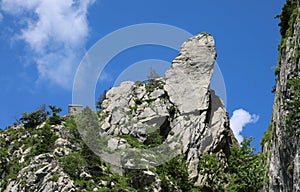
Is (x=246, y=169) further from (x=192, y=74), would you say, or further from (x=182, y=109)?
(x=192, y=74)

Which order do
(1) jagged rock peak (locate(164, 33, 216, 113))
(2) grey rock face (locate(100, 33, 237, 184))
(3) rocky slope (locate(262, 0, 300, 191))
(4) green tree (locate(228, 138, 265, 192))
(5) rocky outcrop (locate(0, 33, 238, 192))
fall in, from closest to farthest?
(3) rocky slope (locate(262, 0, 300, 191))
(4) green tree (locate(228, 138, 265, 192))
(5) rocky outcrop (locate(0, 33, 238, 192))
(2) grey rock face (locate(100, 33, 237, 184))
(1) jagged rock peak (locate(164, 33, 216, 113))

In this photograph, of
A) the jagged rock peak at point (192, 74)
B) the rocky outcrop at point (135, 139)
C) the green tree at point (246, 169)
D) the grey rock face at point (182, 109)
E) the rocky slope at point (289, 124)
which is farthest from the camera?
the jagged rock peak at point (192, 74)

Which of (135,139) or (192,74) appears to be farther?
(192,74)

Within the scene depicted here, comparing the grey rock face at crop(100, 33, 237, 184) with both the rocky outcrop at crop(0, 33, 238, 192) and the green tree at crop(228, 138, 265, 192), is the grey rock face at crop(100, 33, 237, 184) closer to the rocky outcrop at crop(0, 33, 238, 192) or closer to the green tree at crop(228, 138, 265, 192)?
the rocky outcrop at crop(0, 33, 238, 192)

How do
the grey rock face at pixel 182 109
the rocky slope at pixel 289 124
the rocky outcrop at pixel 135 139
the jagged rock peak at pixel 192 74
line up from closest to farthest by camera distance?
the rocky slope at pixel 289 124 < the rocky outcrop at pixel 135 139 < the grey rock face at pixel 182 109 < the jagged rock peak at pixel 192 74

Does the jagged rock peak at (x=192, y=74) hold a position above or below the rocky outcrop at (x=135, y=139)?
above

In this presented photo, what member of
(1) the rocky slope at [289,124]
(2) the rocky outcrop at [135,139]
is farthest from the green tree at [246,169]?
(1) the rocky slope at [289,124]

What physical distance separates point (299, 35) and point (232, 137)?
40.3 meters

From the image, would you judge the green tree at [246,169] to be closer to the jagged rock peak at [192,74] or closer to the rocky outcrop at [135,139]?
the rocky outcrop at [135,139]

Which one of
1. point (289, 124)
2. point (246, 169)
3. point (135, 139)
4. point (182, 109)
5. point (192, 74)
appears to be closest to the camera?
point (289, 124)

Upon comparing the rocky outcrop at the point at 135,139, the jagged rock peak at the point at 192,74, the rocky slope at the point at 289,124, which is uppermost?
the jagged rock peak at the point at 192,74

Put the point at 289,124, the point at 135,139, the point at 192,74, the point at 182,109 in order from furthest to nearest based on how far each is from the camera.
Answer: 1. the point at 192,74
2. the point at 182,109
3. the point at 135,139
4. the point at 289,124

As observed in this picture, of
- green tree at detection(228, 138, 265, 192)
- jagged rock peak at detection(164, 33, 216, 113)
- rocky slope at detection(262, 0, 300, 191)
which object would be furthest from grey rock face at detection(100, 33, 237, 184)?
rocky slope at detection(262, 0, 300, 191)

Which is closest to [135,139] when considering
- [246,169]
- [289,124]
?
[246,169]
